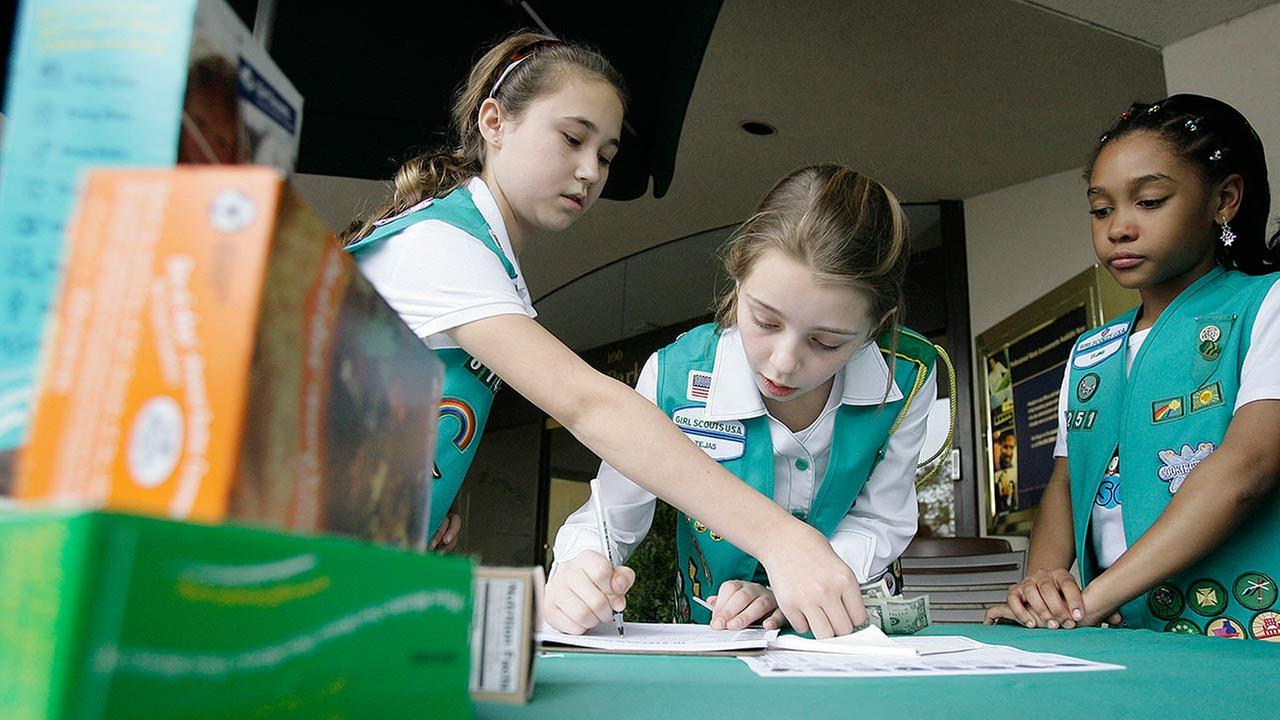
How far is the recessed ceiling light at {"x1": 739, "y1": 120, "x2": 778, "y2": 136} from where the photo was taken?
11.9 feet

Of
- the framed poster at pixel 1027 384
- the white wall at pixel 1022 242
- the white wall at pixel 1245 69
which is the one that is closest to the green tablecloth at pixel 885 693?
the white wall at pixel 1245 69

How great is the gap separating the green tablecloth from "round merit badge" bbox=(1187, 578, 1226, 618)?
609 millimetres

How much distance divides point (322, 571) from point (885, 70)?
3.26m

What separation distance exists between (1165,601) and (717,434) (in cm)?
72

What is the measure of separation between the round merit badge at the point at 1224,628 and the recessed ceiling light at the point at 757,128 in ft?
8.82

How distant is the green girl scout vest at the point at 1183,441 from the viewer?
1321mm

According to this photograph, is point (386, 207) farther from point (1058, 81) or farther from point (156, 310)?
point (1058, 81)

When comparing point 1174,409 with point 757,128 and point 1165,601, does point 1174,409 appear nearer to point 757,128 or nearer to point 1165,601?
point 1165,601

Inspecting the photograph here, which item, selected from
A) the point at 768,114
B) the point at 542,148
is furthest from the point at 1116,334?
the point at 768,114

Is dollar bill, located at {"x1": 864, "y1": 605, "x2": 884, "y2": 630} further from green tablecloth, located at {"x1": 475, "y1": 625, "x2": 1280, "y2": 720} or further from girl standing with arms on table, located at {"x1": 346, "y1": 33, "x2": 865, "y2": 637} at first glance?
green tablecloth, located at {"x1": 475, "y1": 625, "x2": 1280, "y2": 720}

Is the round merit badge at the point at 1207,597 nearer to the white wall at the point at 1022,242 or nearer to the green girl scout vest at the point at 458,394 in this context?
the green girl scout vest at the point at 458,394

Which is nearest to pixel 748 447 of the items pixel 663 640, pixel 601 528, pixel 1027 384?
pixel 601 528

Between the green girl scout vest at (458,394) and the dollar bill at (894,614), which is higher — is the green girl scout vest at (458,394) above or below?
above

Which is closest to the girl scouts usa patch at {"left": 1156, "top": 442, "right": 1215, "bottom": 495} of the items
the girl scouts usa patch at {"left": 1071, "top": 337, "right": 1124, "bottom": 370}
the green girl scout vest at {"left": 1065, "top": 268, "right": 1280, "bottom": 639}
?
the green girl scout vest at {"left": 1065, "top": 268, "right": 1280, "bottom": 639}
